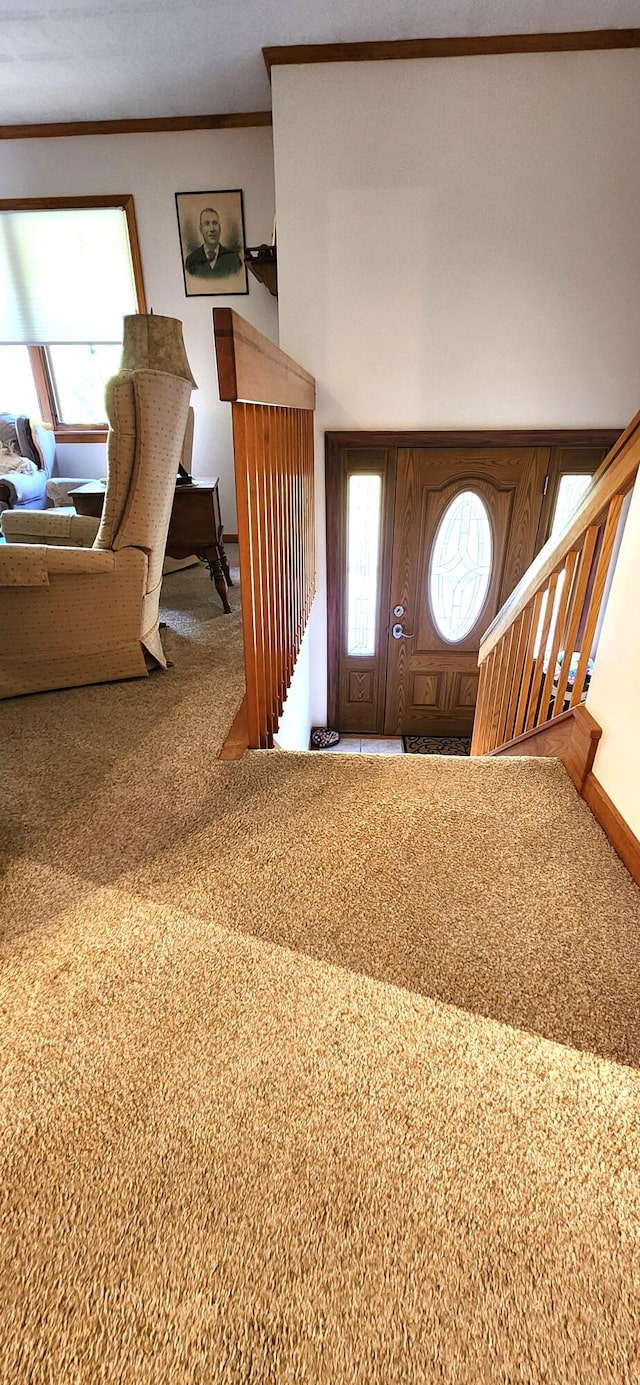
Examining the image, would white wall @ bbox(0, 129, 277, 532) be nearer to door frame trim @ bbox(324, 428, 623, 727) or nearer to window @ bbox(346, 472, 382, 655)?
door frame trim @ bbox(324, 428, 623, 727)

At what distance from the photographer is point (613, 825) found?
4.58ft

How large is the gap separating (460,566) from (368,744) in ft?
4.36

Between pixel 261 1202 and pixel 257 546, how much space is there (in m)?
1.36

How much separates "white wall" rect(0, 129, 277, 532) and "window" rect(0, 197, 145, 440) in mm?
94

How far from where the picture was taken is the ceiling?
249 centimetres

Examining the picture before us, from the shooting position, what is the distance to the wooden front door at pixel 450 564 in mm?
3506

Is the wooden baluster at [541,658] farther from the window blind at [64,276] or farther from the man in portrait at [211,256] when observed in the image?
the window blind at [64,276]

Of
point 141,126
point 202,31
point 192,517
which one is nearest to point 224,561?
point 192,517

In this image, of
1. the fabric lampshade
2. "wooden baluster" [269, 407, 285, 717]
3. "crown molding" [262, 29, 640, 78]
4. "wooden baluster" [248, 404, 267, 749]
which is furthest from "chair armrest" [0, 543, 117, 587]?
"crown molding" [262, 29, 640, 78]

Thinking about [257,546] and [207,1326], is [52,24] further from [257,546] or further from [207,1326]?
[207,1326]

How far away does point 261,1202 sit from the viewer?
794 millimetres

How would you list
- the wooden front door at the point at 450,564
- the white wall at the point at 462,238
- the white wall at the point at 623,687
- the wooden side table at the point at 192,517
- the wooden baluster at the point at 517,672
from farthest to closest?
1. the wooden front door at the point at 450,564
2. the wooden side table at the point at 192,517
3. the white wall at the point at 462,238
4. the wooden baluster at the point at 517,672
5. the white wall at the point at 623,687

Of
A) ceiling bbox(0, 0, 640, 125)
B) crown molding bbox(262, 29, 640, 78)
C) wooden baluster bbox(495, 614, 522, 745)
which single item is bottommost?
wooden baluster bbox(495, 614, 522, 745)

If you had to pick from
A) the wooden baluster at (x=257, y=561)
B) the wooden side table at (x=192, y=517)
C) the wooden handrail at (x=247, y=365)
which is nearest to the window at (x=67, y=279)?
the wooden side table at (x=192, y=517)
